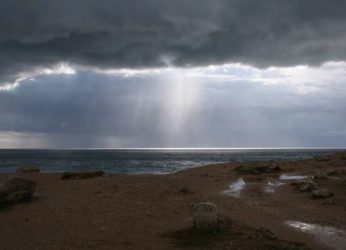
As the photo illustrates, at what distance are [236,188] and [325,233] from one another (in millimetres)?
12359

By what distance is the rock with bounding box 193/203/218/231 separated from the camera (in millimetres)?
14773

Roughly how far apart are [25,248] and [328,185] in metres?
17.9

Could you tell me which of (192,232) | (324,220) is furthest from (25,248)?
(324,220)

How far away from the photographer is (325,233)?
15.6 metres

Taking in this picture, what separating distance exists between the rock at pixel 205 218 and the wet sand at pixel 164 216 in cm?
48

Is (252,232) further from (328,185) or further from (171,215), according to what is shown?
(328,185)

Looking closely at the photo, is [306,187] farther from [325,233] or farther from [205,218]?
[205,218]

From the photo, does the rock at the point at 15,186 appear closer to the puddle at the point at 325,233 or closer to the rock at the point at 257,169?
the puddle at the point at 325,233

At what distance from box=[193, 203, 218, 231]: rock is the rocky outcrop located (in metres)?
11.3

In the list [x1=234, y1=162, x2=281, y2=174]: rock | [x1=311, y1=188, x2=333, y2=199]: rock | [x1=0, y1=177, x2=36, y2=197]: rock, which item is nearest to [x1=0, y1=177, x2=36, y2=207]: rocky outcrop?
[x1=0, y1=177, x2=36, y2=197]: rock

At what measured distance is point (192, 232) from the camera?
1493 cm

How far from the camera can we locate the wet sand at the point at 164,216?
14.5 m

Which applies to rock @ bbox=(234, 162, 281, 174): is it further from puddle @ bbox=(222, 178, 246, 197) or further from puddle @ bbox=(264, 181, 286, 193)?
puddle @ bbox=(264, 181, 286, 193)

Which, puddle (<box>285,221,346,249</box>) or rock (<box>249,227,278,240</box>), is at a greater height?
rock (<box>249,227,278,240</box>)
